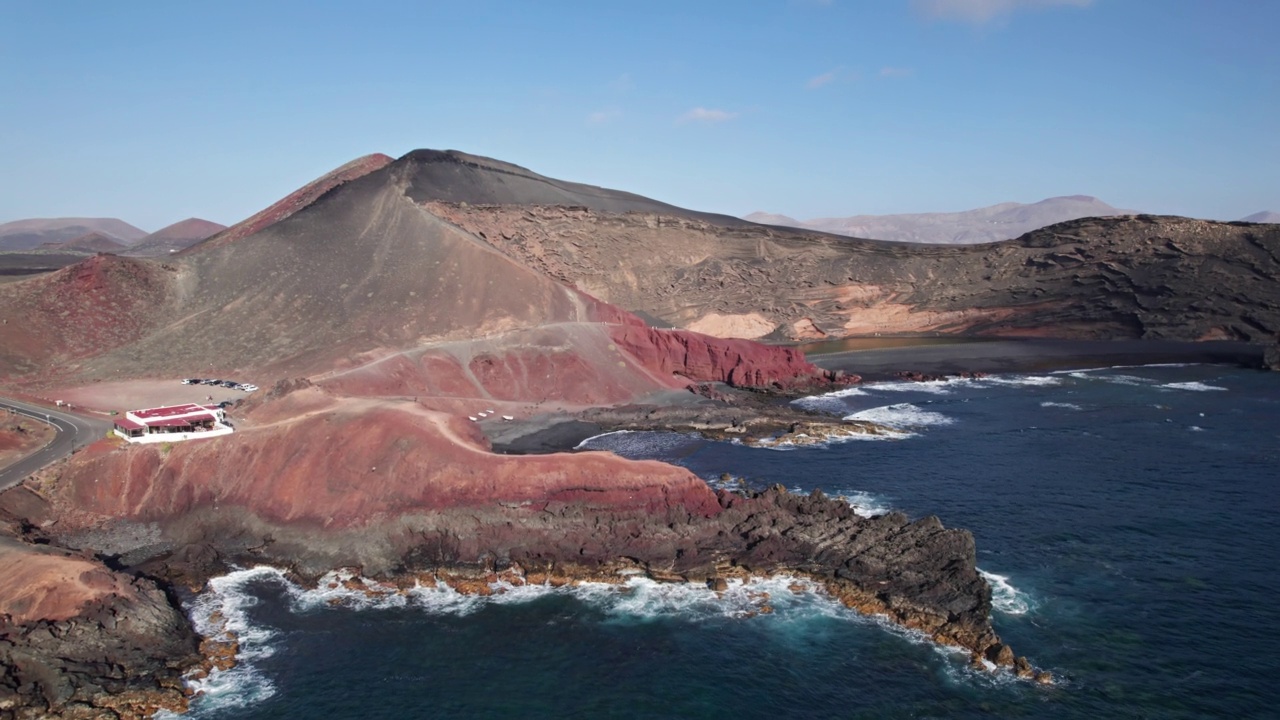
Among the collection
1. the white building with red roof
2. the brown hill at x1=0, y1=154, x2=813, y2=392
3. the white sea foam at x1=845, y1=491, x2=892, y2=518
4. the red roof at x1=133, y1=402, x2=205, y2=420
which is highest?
the brown hill at x1=0, y1=154, x2=813, y2=392

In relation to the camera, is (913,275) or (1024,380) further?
(913,275)

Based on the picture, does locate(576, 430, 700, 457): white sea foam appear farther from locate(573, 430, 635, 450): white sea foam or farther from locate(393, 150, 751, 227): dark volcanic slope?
locate(393, 150, 751, 227): dark volcanic slope

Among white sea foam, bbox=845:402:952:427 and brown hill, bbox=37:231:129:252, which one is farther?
brown hill, bbox=37:231:129:252

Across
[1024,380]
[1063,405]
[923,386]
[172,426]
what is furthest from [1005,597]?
[1024,380]

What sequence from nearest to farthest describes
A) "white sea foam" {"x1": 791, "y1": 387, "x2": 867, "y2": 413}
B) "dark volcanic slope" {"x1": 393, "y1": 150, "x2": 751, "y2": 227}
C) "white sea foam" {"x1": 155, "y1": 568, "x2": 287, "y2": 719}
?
1. "white sea foam" {"x1": 155, "y1": 568, "x2": 287, "y2": 719}
2. "white sea foam" {"x1": 791, "y1": 387, "x2": 867, "y2": 413}
3. "dark volcanic slope" {"x1": 393, "y1": 150, "x2": 751, "y2": 227}

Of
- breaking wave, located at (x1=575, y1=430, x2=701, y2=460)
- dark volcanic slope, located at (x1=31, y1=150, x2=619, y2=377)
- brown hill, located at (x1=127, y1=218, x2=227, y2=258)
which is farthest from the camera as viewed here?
brown hill, located at (x1=127, y1=218, x2=227, y2=258)

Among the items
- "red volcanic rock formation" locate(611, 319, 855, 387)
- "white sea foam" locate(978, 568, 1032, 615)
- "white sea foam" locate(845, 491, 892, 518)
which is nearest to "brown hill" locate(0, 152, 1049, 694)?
"red volcanic rock formation" locate(611, 319, 855, 387)

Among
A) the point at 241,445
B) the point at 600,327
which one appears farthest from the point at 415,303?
the point at 241,445

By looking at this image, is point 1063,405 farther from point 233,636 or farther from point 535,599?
point 233,636
